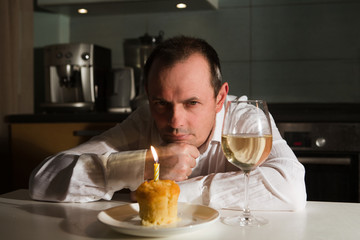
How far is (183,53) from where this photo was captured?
4.26ft

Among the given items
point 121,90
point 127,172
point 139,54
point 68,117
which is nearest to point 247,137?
point 127,172

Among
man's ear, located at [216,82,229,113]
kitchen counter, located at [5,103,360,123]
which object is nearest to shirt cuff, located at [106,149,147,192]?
man's ear, located at [216,82,229,113]

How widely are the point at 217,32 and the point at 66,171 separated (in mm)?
1755

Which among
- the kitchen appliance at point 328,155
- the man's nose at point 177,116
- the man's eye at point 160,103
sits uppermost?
the man's eye at point 160,103

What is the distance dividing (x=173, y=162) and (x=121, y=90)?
151cm

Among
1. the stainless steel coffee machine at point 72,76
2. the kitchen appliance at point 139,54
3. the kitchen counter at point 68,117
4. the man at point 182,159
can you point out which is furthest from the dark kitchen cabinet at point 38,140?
the man at point 182,159

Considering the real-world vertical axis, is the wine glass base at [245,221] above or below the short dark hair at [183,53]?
below

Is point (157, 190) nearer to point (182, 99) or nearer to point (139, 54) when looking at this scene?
point (182, 99)

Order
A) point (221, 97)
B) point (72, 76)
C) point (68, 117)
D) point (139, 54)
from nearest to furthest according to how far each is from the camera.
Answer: point (221, 97), point (68, 117), point (72, 76), point (139, 54)

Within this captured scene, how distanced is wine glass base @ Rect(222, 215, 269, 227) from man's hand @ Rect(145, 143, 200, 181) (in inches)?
11.2

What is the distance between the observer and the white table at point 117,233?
714mm

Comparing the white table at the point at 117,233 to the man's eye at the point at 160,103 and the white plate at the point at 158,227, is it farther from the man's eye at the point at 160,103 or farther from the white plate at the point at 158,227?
the man's eye at the point at 160,103

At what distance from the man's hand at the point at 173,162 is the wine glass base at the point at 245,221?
285mm

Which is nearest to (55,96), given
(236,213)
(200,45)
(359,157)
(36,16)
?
(36,16)
